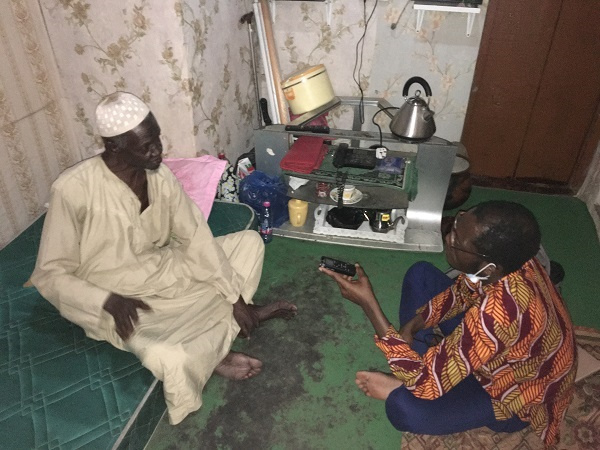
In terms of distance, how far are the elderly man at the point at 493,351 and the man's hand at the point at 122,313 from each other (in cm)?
98

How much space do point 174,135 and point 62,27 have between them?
872 millimetres

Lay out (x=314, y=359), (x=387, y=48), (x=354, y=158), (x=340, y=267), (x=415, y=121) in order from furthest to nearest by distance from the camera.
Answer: (x=387, y=48)
(x=354, y=158)
(x=415, y=121)
(x=340, y=267)
(x=314, y=359)

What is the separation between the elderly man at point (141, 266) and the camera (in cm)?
162

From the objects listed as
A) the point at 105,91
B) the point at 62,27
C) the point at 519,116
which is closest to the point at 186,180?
the point at 105,91

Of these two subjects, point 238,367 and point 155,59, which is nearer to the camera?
point 238,367

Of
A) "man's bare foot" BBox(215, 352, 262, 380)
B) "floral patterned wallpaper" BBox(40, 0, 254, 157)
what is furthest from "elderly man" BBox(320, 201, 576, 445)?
"floral patterned wallpaper" BBox(40, 0, 254, 157)

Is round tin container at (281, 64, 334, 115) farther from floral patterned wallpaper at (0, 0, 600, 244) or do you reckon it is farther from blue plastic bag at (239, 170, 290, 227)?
blue plastic bag at (239, 170, 290, 227)

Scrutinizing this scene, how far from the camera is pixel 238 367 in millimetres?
2072

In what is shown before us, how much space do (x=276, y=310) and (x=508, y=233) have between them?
1.37m

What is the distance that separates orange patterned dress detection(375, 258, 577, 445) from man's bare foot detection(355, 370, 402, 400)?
145 mm

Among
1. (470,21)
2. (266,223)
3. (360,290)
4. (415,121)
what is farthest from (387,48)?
(360,290)

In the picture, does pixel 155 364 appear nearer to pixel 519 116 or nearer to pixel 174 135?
pixel 174 135

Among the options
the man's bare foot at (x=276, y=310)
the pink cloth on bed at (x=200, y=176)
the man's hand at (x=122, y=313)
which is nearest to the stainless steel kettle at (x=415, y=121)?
the pink cloth on bed at (x=200, y=176)

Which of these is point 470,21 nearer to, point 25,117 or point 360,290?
point 360,290
